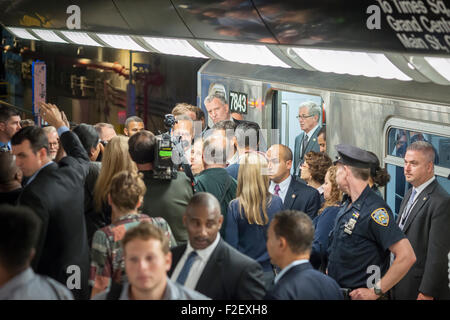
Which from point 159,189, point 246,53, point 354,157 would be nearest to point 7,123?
point 246,53

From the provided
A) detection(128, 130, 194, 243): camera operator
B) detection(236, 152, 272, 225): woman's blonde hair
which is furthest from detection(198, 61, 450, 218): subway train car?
detection(128, 130, 194, 243): camera operator

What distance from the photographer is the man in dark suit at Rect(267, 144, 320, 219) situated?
212 inches

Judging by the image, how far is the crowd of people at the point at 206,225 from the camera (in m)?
3.24

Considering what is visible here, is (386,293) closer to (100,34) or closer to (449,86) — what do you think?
(449,86)

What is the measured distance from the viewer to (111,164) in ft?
15.8

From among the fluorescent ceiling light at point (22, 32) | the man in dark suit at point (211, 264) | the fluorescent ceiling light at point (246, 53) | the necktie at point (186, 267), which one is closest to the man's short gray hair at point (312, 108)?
the fluorescent ceiling light at point (246, 53)

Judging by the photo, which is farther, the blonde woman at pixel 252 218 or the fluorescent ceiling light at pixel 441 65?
the fluorescent ceiling light at pixel 441 65

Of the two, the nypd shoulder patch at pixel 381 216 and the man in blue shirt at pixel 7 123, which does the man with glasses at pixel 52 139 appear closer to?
the man in blue shirt at pixel 7 123

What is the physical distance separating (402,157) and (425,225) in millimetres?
944

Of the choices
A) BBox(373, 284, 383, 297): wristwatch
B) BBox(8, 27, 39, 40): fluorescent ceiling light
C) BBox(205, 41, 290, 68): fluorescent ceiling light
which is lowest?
BBox(373, 284, 383, 297): wristwatch

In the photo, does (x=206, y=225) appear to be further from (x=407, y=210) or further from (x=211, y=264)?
(x=407, y=210)

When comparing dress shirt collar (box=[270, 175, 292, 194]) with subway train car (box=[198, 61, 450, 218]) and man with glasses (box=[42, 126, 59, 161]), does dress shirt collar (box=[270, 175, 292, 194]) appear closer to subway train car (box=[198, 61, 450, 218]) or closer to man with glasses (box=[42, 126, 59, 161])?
subway train car (box=[198, 61, 450, 218])

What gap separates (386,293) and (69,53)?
13.1m

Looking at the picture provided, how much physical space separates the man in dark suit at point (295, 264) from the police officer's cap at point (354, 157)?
1.29m
